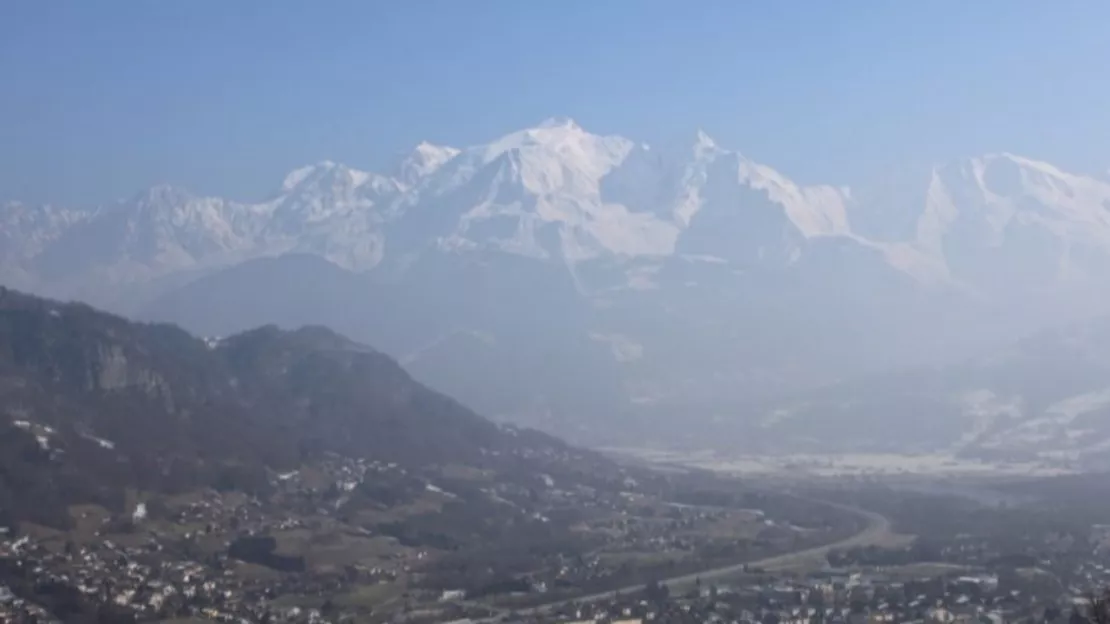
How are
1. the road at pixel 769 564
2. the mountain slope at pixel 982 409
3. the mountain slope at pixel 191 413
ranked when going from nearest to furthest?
the road at pixel 769 564 → the mountain slope at pixel 191 413 → the mountain slope at pixel 982 409

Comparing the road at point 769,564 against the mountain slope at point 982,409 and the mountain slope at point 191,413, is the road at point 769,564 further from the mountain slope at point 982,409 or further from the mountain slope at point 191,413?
the mountain slope at point 982,409

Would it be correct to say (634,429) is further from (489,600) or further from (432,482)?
(489,600)

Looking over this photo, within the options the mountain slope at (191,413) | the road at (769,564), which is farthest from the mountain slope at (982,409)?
the road at (769,564)

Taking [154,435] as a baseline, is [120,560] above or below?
below

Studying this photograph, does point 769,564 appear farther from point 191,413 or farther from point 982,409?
point 982,409

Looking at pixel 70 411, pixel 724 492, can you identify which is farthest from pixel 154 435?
pixel 724 492

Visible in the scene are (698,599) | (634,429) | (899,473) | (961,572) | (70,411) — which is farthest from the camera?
(634,429)

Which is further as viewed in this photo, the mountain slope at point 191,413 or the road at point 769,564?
the mountain slope at point 191,413

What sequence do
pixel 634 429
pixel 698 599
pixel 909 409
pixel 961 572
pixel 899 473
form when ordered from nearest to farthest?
pixel 698 599 → pixel 961 572 → pixel 899 473 → pixel 909 409 → pixel 634 429

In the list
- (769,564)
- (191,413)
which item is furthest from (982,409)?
(769,564)
